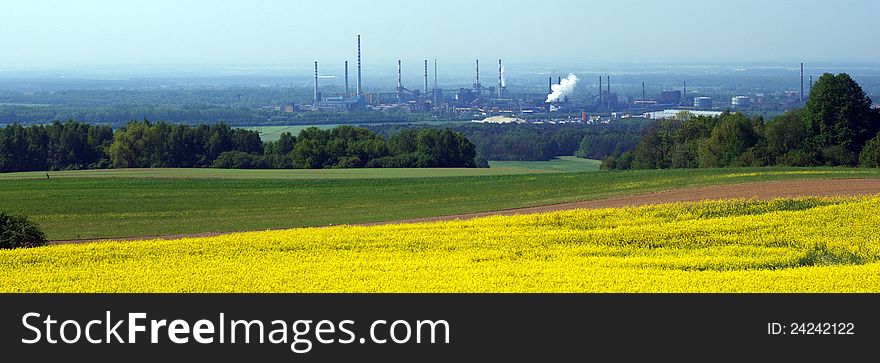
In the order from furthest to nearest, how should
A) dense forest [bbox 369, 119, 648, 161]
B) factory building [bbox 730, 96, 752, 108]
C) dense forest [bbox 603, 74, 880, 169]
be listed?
factory building [bbox 730, 96, 752, 108] → dense forest [bbox 369, 119, 648, 161] → dense forest [bbox 603, 74, 880, 169]

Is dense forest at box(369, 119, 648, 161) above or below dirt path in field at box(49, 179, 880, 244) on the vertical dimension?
below

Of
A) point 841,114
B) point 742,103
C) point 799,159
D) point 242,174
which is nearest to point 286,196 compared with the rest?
point 242,174

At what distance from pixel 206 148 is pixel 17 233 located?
64693 mm

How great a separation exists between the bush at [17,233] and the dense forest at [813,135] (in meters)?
48.9

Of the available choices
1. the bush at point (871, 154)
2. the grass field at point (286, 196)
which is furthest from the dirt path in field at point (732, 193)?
the bush at point (871, 154)

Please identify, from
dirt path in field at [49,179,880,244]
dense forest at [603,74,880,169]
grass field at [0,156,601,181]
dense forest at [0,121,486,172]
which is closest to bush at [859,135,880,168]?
dense forest at [603,74,880,169]

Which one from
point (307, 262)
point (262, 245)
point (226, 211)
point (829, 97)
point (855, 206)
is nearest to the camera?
point (307, 262)

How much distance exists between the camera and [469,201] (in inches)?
1594

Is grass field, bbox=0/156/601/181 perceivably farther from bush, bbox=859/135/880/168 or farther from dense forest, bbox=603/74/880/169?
bush, bbox=859/135/880/168

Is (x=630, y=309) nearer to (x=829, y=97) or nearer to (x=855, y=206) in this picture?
(x=855, y=206)

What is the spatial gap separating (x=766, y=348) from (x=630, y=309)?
2023 millimetres

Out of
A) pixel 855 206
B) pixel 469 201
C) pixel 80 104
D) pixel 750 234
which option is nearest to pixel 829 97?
pixel 469 201

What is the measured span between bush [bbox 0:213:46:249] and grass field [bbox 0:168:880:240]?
5045 mm

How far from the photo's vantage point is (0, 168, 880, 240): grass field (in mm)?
34812
